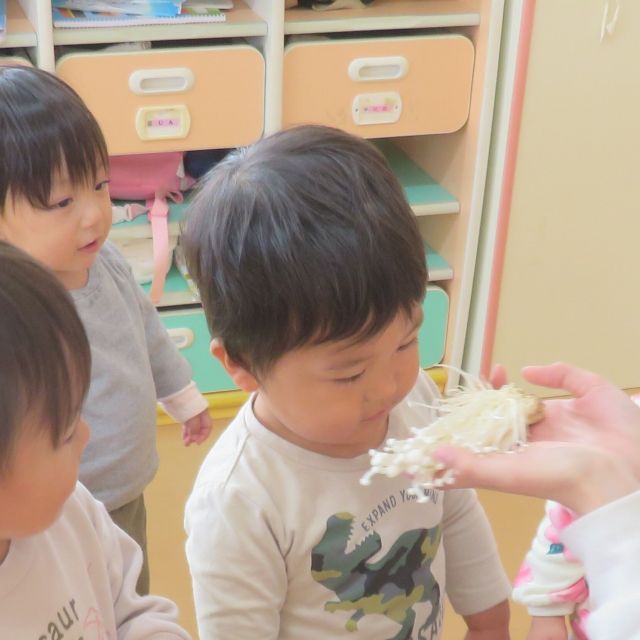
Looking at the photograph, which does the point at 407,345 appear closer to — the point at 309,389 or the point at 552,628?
the point at 309,389

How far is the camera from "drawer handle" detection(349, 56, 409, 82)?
2074 mm

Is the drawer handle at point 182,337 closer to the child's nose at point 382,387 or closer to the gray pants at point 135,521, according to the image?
the gray pants at point 135,521

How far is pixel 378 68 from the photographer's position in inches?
83.1

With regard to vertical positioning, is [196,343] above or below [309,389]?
below

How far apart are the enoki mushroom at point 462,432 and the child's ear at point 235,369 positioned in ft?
0.43

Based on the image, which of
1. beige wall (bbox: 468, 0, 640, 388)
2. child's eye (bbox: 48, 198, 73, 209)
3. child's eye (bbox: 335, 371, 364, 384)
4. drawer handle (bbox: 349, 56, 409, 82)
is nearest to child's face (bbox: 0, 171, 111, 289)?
child's eye (bbox: 48, 198, 73, 209)

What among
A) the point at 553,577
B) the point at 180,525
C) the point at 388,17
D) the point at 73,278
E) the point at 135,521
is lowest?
the point at 180,525

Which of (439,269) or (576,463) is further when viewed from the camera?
(439,269)

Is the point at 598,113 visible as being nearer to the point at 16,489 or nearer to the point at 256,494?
the point at 256,494

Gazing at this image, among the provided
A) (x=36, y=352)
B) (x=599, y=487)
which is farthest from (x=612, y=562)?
(x=36, y=352)

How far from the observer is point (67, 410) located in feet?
2.39

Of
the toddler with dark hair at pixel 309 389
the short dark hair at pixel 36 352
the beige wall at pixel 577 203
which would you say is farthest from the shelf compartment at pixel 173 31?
the short dark hair at pixel 36 352

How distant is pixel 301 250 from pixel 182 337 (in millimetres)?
1419

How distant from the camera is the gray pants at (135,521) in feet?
4.55
